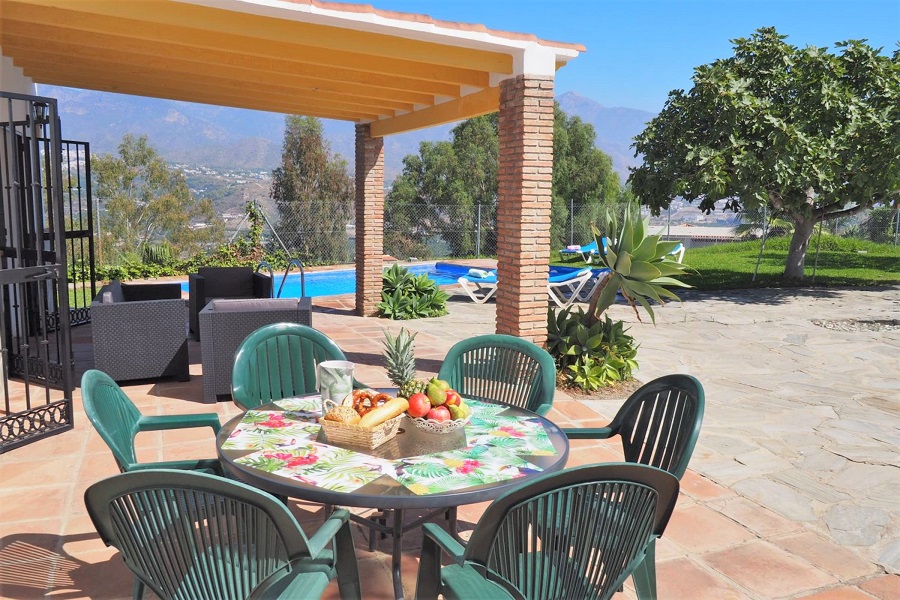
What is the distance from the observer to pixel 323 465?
225 centimetres

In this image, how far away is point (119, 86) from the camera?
8.28 m

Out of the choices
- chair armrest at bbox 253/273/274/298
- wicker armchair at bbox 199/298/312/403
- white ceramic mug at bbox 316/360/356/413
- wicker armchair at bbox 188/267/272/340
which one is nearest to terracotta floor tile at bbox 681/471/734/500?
white ceramic mug at bbox 316/360/356/413

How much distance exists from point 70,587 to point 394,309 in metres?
7.21

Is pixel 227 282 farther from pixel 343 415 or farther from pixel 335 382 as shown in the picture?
pixel 343 415

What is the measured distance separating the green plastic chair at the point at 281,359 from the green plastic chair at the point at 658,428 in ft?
4.77

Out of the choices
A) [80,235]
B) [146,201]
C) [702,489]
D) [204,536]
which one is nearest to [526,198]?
[702,489]

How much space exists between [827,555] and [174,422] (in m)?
2.99

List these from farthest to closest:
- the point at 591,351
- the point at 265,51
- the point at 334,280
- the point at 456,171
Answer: the point at 456,171 < the point at 334,280 < the point at 591,351 < the point at 265,51

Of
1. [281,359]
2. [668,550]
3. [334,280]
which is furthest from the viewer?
[334,280]

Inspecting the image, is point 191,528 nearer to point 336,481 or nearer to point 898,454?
point 336,481

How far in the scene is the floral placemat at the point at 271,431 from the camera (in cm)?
246

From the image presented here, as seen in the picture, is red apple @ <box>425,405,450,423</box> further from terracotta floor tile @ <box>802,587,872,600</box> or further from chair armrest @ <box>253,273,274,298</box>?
chair armrest @ <box>253,273,274,298</box>

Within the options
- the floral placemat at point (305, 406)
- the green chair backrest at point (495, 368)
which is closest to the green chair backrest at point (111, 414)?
the floral placemat at point (305, 406)

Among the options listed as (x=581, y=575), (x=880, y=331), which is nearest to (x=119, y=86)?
(x=581, y=575)
